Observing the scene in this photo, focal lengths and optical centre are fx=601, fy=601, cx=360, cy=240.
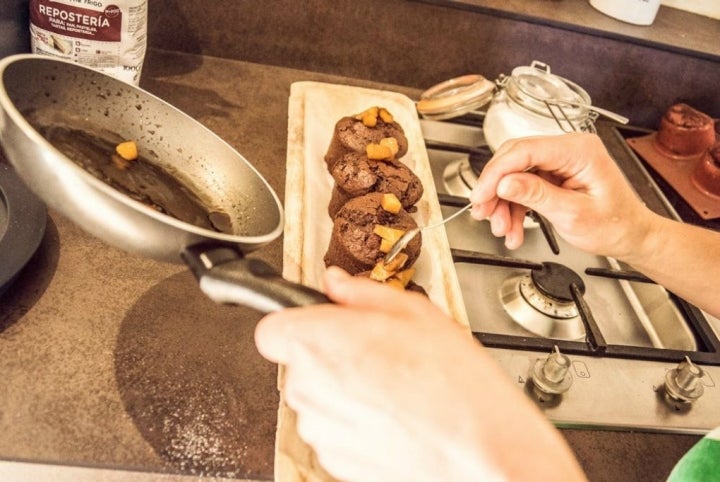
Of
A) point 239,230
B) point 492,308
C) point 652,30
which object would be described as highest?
point 652,30

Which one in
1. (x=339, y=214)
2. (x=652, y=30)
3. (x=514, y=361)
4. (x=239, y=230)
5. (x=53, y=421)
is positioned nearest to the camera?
(x=53, y=421)

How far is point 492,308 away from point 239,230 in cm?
A: 45

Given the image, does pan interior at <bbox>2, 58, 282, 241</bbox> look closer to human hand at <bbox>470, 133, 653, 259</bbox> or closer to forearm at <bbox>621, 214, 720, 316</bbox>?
human hand at <bbox>470, 133, 653, 259</bbox>

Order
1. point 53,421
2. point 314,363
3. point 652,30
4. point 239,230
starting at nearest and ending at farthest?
point 314,363, point 53,421, point 239,230, point 652,30

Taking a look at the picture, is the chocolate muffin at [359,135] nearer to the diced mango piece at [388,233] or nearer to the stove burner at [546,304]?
the diced mango piece at [388,233]

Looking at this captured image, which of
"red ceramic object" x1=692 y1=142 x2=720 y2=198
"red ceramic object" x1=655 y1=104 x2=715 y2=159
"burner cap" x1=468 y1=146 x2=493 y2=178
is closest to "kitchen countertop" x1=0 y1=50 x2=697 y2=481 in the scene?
"burner cap" x1=468 y1=146 x2=493 y2=178

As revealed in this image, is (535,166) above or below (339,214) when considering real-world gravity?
above

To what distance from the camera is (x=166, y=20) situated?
4.16 ft

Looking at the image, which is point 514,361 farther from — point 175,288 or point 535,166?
point 175,288

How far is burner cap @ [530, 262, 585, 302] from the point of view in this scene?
38.3 inches

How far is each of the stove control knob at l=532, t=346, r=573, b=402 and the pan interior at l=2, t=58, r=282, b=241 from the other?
1.35 ft

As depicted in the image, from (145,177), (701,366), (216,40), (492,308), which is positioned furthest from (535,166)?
(216,40)

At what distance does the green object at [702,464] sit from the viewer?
658mm

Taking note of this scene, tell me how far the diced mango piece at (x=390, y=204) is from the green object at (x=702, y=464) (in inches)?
20.4
